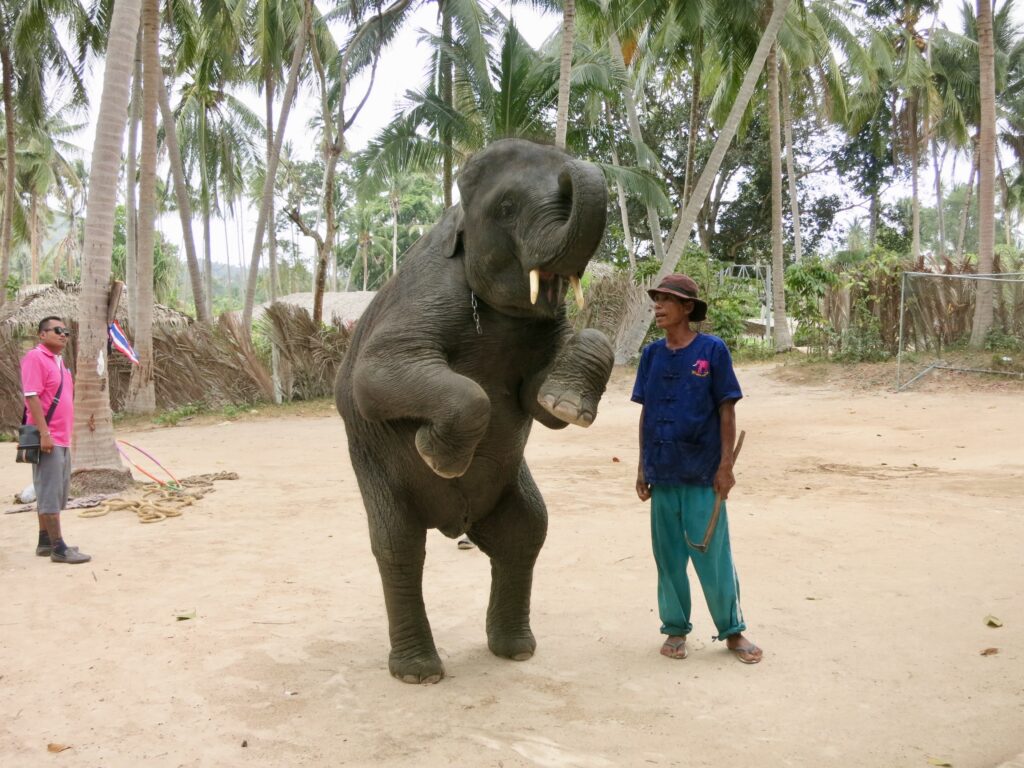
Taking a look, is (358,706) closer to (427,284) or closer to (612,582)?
(427,284)

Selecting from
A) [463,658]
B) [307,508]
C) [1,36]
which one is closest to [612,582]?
[463,658]

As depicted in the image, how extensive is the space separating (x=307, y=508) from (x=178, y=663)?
3.80 metres

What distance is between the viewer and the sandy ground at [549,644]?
3.20 m

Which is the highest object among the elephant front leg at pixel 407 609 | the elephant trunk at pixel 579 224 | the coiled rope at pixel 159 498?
the elephant trunk at pixel 579 224

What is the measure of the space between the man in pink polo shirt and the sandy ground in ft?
0.74

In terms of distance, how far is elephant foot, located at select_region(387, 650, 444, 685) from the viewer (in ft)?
12.4

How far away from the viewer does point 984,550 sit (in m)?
5.77

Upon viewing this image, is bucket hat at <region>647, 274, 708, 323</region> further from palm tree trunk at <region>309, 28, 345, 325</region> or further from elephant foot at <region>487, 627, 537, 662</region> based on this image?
palm tree trunk at <region>309, 28, 345, 325</region>

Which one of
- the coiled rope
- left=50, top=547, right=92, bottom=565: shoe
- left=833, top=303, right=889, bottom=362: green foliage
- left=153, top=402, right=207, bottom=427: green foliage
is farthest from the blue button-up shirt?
left=833, top=303, right=889, bottom=362: green foliage

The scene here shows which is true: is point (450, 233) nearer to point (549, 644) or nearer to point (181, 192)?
point (549, 644)

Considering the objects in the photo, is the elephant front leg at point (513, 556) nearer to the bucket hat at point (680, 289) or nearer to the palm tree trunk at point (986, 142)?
the bucket hat at point (680, 289)

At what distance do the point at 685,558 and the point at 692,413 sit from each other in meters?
0.67

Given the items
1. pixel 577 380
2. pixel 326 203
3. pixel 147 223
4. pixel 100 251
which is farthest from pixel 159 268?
Answer: pixel 577 380

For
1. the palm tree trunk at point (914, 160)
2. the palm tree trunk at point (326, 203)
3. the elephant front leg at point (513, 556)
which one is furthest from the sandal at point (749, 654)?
the palm tree trunk at point (914, 160)
